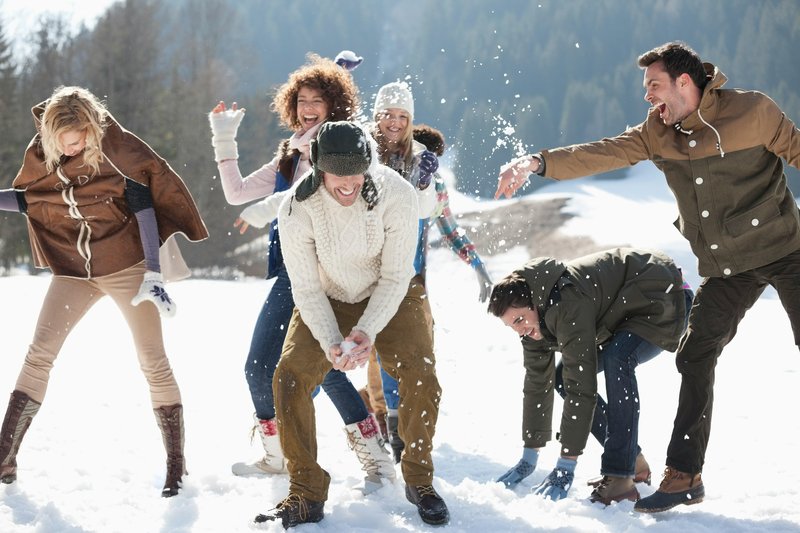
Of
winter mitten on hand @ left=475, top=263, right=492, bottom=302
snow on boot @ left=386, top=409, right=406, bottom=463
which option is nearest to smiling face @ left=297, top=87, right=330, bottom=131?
winter mitten on hand @ left=475, top=263, right=492, bottom=302

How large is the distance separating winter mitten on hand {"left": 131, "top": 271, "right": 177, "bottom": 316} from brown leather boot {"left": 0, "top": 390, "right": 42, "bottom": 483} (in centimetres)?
68

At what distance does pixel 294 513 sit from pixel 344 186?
129cm

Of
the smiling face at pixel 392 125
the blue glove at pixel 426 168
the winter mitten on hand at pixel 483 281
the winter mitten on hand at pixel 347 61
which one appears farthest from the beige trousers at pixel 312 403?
the winter mitten on hand at pixel 347 61

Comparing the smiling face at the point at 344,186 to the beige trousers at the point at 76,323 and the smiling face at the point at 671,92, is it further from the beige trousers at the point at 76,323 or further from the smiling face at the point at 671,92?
the smiling face at the point at 671,92

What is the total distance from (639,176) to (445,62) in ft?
57.0

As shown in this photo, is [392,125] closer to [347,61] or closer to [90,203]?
[347,61]

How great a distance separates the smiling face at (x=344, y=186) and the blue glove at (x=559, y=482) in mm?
1525

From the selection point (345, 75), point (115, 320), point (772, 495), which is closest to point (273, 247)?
point (345, 75)

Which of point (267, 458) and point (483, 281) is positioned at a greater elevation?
point (483, 281)

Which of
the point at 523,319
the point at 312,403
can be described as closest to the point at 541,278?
the point at 523,319

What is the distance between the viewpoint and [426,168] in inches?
187

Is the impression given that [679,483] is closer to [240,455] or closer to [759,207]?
[759,207]

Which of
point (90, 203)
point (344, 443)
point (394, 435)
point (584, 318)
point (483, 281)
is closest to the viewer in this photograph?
point (584, 318)

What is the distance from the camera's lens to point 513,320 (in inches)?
159
